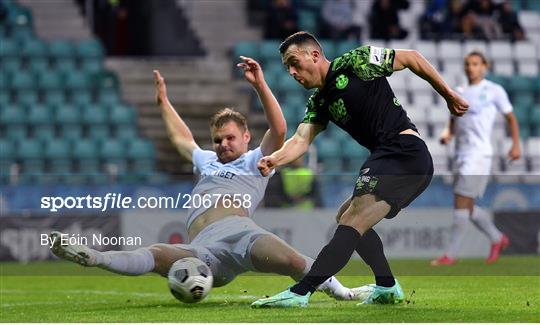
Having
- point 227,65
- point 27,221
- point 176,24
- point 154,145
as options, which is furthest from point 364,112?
point 176,24

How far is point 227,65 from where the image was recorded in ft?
78.6

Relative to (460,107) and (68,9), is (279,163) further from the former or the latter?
(68,9)

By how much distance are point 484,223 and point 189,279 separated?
6561 mm

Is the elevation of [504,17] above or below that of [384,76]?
below

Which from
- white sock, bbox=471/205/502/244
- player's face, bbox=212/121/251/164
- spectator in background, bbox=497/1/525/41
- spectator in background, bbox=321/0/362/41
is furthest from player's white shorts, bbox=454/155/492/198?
spectator in background, bbox=497/1/525/41

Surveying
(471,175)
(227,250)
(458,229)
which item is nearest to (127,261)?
(227,250)

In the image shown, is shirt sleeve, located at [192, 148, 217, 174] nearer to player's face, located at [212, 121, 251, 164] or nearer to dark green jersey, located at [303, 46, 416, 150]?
player's face, located at [212, 121, 251, 164]

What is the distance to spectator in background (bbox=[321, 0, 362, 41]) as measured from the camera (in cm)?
2384

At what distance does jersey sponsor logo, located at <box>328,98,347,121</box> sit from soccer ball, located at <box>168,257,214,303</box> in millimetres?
1342

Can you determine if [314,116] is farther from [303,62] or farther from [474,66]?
[474,66]

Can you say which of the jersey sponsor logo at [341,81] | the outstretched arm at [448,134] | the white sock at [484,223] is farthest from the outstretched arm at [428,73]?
the white sock at [484,223]

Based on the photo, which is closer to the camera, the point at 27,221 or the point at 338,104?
the point at 338,104

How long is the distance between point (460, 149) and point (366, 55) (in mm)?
6227

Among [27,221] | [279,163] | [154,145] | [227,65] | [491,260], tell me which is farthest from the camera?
[227,65]
